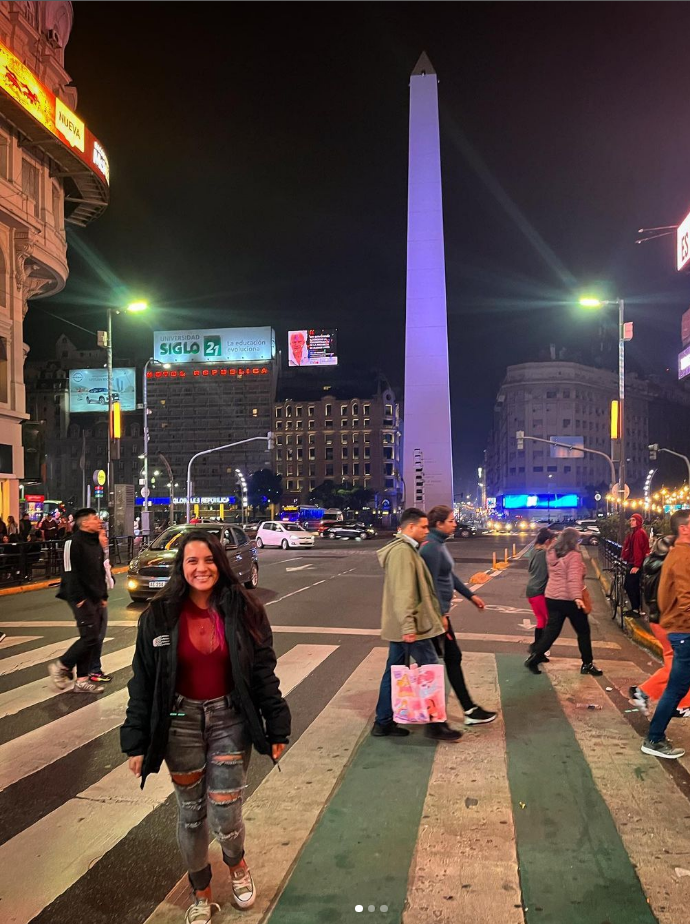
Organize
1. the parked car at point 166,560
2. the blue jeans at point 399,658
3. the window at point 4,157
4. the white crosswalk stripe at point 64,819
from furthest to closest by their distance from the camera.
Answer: the window at point 4,157, the parked car at point 166,560, the blue jeans at point 399,658, the white crosswalk stripe at point 64,819

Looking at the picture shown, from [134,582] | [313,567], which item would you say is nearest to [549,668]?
[134,582]

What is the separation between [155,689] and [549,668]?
626 centimetres

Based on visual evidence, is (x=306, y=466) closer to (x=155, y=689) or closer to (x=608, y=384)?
(x=608, y=384)

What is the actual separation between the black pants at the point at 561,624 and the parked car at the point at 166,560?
18.6 feet

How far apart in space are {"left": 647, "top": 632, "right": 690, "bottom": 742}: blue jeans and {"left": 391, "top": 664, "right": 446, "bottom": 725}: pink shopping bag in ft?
5.40

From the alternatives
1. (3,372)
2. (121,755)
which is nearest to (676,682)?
(121,755)

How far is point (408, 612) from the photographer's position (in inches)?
211

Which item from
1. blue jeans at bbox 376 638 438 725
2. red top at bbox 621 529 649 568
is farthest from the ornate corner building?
blue jeans at bbox 376 638 438 725

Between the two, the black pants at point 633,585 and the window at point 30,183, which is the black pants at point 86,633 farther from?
the window at point 30,183

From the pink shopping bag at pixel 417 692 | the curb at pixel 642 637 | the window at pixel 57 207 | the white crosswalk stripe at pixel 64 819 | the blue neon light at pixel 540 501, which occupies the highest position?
the window at pixel 57 207

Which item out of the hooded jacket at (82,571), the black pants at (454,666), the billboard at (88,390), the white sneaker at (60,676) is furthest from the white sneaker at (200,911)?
the billboard at (88,390)

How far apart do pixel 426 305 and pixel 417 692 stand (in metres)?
39.0

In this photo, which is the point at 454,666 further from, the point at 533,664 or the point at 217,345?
the point at 217,345

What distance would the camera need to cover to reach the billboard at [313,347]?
112m
